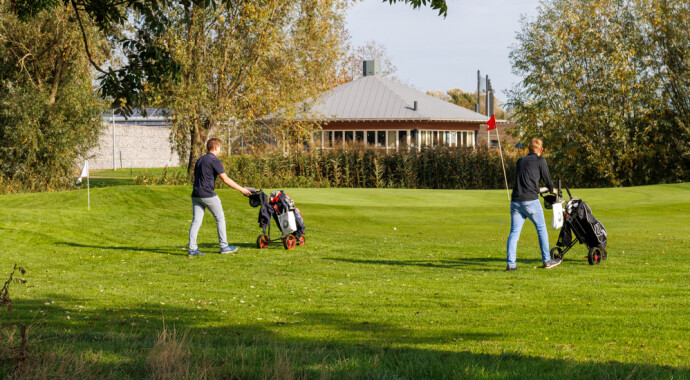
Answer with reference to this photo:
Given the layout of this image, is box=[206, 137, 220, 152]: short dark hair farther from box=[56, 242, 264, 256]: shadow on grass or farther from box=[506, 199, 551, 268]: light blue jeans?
box=[506, 199, 551, 268]: light blue jeans

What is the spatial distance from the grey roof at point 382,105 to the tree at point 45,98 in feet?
61.1

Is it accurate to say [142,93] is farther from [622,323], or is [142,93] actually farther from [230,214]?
[230,214]

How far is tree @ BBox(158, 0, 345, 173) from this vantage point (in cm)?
3061

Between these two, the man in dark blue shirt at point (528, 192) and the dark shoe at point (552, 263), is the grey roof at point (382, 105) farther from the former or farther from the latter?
the man in dark blue shirt at point (528, 192)

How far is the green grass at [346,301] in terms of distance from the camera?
529 cm

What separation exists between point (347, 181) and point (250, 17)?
358 inches

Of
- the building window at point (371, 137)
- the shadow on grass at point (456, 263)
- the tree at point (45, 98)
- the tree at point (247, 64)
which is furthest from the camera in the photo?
the building window at point (371, 137)

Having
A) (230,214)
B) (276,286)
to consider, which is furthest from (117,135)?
(276,286)

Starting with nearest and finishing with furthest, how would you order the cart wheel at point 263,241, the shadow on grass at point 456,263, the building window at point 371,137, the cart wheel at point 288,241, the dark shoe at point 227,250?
the shadow on grass at point 456,263 → the dark shoe at point 227,250 → the cart wheel at point 288,241 → the cart wheel at point 263,241 → the building window at point 371,137

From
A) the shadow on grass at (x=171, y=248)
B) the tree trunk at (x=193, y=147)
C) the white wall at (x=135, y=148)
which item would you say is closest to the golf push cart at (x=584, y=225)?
the shadow on grass at (x=171, y=248)

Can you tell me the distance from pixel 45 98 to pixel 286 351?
27448mm

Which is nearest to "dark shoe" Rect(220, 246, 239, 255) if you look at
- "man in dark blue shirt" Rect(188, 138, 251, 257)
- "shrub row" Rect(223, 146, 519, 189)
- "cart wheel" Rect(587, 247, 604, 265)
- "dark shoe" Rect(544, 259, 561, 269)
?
"man in dark blue shirt" Rect(188, 138, 251, 257)

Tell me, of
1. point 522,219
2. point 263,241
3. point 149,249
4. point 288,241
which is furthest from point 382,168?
point 522,219

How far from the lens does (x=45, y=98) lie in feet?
97.0
